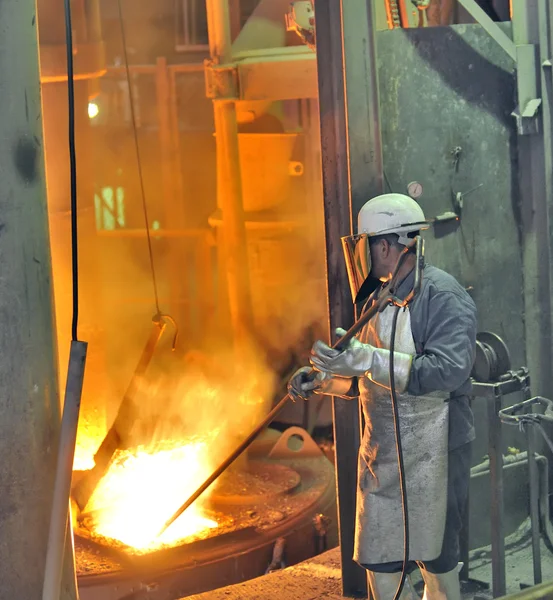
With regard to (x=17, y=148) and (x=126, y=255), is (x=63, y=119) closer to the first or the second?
(x=17, y=148)

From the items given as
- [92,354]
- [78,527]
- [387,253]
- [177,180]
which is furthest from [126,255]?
[387,253]

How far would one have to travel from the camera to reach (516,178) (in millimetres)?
4344

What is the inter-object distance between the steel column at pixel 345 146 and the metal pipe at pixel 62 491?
1.57m

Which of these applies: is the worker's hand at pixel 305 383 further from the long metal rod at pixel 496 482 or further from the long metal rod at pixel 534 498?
the long metal rod at pixel 534 498

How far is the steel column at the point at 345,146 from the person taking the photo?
12.7 feet

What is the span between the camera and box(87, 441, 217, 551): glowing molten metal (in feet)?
18.2

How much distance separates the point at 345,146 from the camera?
3.95 metres

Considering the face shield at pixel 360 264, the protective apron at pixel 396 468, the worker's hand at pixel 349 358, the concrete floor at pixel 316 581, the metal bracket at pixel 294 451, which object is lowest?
the concrete floor at pixel 316 581

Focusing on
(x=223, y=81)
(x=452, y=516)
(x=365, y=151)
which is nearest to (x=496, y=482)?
(x=452, y=516)

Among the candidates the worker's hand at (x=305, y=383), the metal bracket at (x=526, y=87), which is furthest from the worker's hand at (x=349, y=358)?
the metal bracket at (x=526, y=87)

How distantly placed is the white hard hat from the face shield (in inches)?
2.1

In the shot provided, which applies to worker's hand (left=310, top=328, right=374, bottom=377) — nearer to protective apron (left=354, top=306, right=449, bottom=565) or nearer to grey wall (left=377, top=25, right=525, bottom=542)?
protective apron (left=354, top=306, right=449, bottom=565)

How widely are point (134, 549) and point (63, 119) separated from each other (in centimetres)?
309

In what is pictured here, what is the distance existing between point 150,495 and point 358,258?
3.11m
